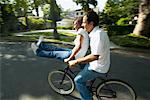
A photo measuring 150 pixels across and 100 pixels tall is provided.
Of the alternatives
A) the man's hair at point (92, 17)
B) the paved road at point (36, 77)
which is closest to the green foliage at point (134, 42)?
the paved road at point (36, 77)

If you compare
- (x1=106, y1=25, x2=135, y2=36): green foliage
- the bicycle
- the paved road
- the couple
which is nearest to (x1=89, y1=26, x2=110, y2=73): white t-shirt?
the couple

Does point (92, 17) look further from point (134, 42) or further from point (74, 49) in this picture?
point (134, 42)

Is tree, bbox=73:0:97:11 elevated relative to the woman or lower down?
elevated

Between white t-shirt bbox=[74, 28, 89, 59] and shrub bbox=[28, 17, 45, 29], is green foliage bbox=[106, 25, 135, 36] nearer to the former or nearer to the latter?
white t-shirt bbox=[74, 28, 89, 59]

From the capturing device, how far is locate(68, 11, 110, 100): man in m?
4.07

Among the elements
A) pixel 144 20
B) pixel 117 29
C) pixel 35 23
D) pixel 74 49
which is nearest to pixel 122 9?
pixel 117 29

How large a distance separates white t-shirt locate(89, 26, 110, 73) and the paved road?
153 cm

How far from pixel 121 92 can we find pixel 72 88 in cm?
126

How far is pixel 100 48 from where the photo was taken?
160 inches

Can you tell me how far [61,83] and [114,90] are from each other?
1470mm

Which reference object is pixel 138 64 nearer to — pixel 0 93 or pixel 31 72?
pixel 31 72

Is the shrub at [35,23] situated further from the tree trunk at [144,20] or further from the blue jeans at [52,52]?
the blue jeans at [52,52]

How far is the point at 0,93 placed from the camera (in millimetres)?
6012

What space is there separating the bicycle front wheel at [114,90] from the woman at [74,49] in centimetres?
79
